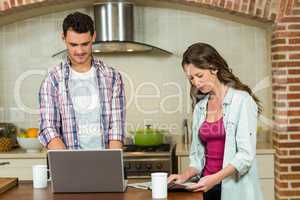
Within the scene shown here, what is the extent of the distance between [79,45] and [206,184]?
0.98 m

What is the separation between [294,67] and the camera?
4664 millimetres

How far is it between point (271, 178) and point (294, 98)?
72 centimetres

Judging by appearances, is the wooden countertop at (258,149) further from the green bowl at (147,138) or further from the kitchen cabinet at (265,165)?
the green bowl at (147,138)

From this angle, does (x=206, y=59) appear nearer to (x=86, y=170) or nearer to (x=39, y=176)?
(x=86, y=170)

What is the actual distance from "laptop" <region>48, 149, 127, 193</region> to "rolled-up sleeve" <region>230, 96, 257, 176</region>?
595 millimetres

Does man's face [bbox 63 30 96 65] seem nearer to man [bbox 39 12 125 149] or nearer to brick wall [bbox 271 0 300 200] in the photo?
man [bbox 39 12 125 149]

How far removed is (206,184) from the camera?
2.66m

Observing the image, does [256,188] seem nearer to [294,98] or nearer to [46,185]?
[46,185]

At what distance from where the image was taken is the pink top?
2834mm

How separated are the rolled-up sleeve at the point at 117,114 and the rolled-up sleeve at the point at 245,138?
668 millimetres

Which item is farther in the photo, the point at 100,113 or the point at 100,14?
the point at 100,14

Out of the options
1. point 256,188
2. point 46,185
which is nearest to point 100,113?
point 46,185

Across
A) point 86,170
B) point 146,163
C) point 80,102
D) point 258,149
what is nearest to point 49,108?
point 80,102

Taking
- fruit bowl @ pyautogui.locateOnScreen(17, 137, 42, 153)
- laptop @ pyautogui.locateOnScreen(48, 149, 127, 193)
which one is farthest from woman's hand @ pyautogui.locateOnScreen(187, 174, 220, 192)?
fruit bowl @ pyautogui.locateOnScreen(17, 137, 42, 153)
